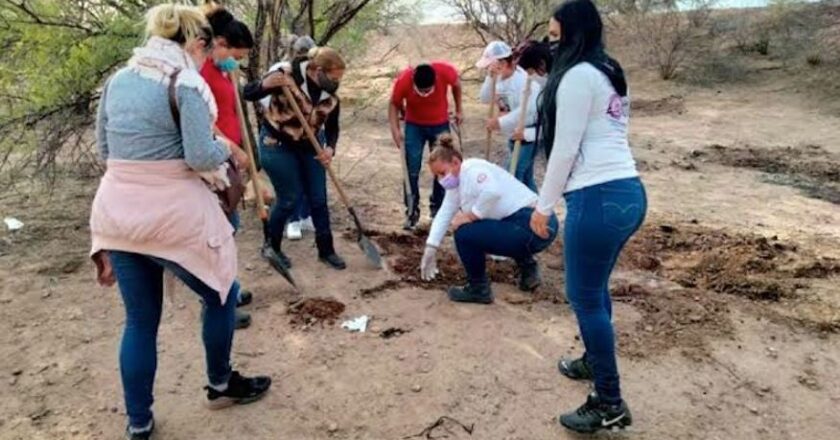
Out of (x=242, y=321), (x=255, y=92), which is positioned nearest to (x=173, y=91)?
(x=242, y=321)

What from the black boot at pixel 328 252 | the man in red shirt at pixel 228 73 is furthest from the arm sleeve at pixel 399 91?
the man in red shirt at pixel 228 73

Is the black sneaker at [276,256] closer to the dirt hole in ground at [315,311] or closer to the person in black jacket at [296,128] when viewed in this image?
the person in black jacket at [296,128]

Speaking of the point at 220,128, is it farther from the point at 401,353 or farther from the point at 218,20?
the point at 401,353

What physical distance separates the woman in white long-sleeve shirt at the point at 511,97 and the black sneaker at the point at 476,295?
1.06 m

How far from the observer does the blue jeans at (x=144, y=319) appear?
8.02 feet

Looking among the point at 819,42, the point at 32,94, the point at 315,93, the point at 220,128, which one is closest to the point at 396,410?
the point at 220,128

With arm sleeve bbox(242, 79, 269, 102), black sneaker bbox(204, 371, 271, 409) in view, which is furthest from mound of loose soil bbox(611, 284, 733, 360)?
arm sleeve bbox(242, 79, 269, 102)

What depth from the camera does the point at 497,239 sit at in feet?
12.5

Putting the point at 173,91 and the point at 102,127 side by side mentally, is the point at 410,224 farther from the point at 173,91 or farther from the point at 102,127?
the point at 173,91

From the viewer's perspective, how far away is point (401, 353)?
3424 mm

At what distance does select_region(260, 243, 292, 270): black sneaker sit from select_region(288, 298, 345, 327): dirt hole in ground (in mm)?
354

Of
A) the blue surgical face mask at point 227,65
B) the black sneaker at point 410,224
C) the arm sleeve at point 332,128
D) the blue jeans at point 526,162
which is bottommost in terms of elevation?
the black sneaker at point 410,224

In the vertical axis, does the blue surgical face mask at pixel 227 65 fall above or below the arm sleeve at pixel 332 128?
above

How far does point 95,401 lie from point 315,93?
2068 mm
